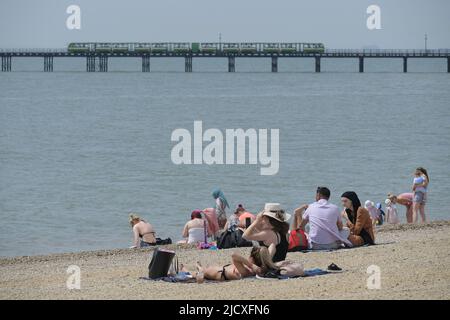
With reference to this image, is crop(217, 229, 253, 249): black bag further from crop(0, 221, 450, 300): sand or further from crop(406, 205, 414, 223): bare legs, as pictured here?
crop(406, 205, 414, 223): bare legs

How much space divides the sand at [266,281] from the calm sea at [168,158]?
4.70m

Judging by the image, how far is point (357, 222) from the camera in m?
13.1

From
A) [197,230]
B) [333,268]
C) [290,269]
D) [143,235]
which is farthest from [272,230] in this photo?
[143,235]

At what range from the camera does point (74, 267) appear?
42.0 feet

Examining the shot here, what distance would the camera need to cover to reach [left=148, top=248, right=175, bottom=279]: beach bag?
11.4m

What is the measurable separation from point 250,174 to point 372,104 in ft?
131

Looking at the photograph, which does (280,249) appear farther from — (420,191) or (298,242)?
(420,191)

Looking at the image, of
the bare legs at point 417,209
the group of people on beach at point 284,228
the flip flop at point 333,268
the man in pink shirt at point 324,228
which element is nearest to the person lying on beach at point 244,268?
the group of people on beach at point 284,228

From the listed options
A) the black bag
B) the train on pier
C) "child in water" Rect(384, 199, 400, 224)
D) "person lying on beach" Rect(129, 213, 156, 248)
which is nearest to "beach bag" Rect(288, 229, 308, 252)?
the black bag

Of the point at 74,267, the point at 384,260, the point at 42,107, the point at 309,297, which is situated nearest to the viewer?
the point at 309,297

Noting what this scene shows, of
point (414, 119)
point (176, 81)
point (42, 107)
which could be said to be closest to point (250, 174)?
point (414, 119)

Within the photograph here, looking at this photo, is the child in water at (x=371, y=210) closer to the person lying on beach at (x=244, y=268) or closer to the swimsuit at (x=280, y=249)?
the swimsuit at (x=280, y=249)

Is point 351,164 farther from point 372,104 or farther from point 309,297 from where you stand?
point 372,104

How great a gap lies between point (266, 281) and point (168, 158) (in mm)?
24431
